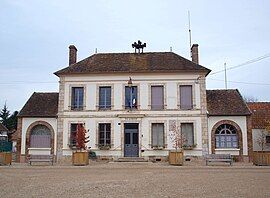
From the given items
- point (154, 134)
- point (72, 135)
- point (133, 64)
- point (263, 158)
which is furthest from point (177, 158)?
point (133, 64)

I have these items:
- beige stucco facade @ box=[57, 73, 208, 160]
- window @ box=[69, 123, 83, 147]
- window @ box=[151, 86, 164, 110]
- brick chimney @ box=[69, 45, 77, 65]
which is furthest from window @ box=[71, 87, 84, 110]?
window @ box=[151, 86, 164, 110]

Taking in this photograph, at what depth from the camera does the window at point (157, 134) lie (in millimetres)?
24172

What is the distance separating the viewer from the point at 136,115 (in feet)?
79.6

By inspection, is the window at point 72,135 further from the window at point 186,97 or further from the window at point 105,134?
the window at point 186,97

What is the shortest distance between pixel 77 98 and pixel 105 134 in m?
3.33

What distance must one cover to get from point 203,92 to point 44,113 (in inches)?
447

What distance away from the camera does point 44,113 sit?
24.9 metres

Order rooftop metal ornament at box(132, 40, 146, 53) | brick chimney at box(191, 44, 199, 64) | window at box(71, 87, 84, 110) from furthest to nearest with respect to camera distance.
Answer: rooftop metal ornament at box(132, 40, 146, 53) → brick chimney at box(191, 44, 199, 64) → window at box(71, 87, 84, 110)

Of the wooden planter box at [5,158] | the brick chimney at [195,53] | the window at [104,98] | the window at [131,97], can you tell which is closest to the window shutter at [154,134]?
the window at [131,97]

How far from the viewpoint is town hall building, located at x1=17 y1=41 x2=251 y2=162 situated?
23.9 m

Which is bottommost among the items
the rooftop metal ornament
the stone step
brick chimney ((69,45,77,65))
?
the stone step

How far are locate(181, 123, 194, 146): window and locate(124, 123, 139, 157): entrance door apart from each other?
3231 mm

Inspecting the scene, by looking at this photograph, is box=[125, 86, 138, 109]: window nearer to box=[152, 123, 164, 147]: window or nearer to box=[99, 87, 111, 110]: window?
box=[99, 87, 111, 110]: window

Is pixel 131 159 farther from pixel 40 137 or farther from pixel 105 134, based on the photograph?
pixel 40 137
